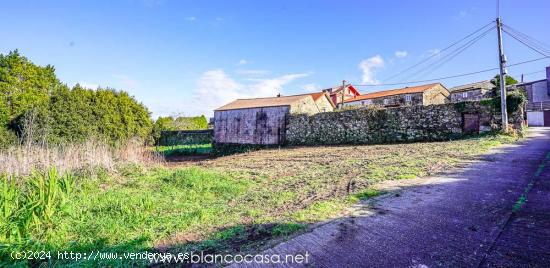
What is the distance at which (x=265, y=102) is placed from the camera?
2181cm

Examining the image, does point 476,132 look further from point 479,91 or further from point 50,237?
point 479,91

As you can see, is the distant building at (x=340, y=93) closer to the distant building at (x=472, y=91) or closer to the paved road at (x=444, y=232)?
the distant building at (x=472, y=91)

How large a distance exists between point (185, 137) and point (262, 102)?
9.56 metres

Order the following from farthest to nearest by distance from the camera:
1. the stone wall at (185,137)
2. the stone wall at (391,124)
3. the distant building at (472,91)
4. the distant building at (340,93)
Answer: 1. the distant building at (340,93)
2. the distant building at (472,91)
3. the stone wall at (185,137)
4. the stone wall at (391,124)

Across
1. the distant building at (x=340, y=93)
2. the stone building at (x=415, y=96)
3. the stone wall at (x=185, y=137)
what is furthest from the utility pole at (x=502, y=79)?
the distant building at (x=340, y=93)

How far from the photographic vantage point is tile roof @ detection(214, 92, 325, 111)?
20509 millimetres

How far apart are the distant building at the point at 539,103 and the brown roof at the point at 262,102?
72.2 feet

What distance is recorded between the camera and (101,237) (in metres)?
3.31

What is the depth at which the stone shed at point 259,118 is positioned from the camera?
19.6 meters

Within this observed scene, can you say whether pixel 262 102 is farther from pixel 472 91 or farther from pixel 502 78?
pixel 472 91

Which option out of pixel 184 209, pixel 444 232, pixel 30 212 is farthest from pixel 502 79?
pixel 30 212

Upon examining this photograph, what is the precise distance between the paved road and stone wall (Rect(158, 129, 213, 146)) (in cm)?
2246

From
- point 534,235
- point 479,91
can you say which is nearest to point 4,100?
point 534,235

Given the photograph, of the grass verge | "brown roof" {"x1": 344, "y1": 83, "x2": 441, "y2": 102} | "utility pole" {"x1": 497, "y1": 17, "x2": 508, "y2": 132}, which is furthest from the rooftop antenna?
"brown roof" {"x1": 344, "y1": 83, "x2": 441, "y2": 102}
